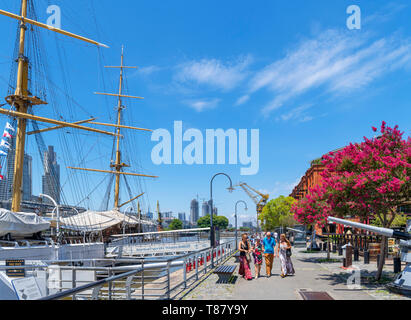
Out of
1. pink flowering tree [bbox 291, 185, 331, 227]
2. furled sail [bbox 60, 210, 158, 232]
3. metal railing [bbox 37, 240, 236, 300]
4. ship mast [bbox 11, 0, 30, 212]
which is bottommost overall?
furled sail [bbox 60, 210, 158, 232]

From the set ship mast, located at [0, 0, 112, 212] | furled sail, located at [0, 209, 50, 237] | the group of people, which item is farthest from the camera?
ship mast, located at [0, 0, 112, 212]

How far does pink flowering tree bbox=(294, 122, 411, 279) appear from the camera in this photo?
10898 millimetres

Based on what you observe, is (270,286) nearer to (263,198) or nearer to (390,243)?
(390,243)

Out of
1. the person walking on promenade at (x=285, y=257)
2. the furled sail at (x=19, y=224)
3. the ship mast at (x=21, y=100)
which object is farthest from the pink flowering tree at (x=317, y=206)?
the ship mast at (x=21, y=100)

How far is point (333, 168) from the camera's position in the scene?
13.0m

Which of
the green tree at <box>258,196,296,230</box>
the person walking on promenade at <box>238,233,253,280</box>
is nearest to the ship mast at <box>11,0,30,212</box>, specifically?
the person walking on promenade at <box>238,233,253,280</box>

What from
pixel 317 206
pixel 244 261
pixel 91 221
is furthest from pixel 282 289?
pixel 91 221

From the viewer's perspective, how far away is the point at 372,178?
10820 mm

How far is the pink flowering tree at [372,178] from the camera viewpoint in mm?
10898

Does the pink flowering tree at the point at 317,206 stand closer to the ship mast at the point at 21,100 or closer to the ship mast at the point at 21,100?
the ship mast at the point at 21,100

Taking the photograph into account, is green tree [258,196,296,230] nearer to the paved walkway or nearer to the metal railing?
the paved walkway

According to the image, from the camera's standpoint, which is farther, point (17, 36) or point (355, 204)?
point (17, 36)
